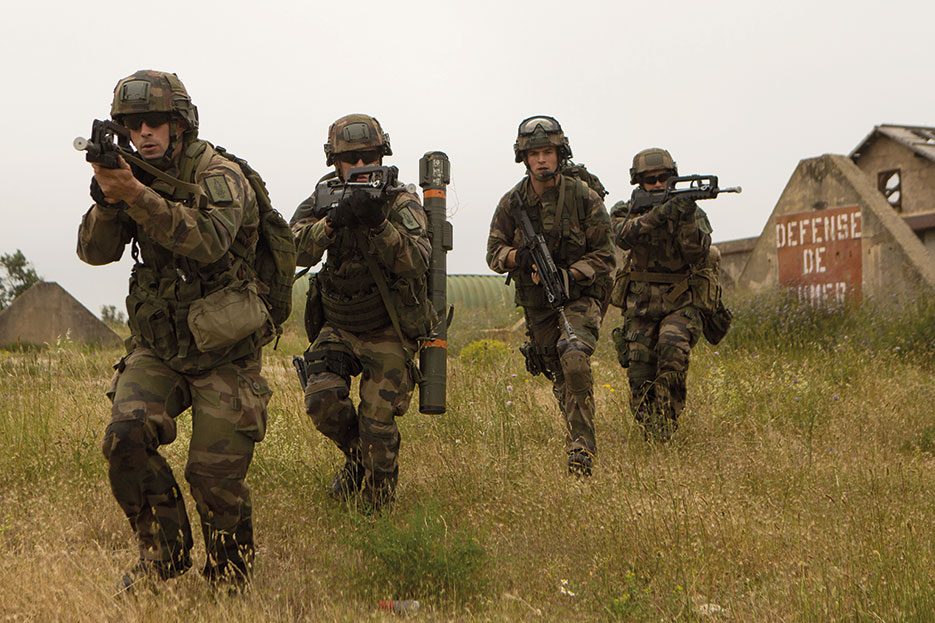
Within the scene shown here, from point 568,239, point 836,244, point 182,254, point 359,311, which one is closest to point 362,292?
point 359,311

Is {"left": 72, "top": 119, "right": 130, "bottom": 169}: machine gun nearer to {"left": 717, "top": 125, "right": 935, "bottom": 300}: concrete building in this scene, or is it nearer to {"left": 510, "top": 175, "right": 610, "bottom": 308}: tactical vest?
{"left": 510, "top": 175, "right": 610, "bottom": 308}: tactical vest

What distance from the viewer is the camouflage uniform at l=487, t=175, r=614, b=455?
5.91 m

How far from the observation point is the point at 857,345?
34.4 feet

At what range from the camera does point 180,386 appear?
3891 millimetres

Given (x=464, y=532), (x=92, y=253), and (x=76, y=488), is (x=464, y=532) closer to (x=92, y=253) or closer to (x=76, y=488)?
(x=92, y=253)

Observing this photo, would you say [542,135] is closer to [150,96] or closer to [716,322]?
[716,322]

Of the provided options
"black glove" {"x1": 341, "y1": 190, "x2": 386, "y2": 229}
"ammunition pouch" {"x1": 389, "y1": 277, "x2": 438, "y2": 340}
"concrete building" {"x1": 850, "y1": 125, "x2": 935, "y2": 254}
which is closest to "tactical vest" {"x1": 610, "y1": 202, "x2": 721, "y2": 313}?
"ammunition pouch" {"x1": 389, "y1": 277, "x2": 438, "y2": 340}

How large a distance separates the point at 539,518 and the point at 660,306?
8.40 feet

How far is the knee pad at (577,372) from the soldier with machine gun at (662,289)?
0.79 metres

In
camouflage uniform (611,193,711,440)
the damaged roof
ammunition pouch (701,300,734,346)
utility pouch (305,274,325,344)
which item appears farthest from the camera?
the damaged roof

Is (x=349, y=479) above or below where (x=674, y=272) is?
below

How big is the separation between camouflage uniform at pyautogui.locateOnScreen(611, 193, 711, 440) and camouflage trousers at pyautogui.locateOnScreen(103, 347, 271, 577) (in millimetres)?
3404

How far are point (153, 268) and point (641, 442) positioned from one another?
361 centimetres

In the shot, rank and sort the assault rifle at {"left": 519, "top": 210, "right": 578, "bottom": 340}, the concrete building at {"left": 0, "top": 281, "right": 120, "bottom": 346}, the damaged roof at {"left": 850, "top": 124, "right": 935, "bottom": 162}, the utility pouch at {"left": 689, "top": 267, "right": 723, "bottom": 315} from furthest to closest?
1. the damaged roof at {"left": 850, "top": 124, "right": 935, "bottom": 162}
2. the concrete building at {"left": 0, "top": 281, "right": 120, "bottom": 346}
3. the utility pouch at {"left": 689, "top": 267, "right": 723, "bottom": 315}
4. the assault rifle at {"left": 519, "top": 210, "right": 578, "bottom": 340}
